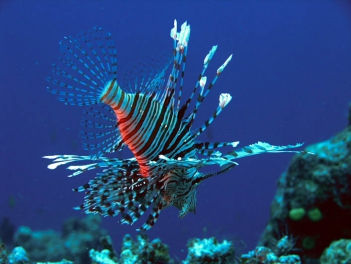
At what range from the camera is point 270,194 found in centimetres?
3522

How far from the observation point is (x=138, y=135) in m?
2.76

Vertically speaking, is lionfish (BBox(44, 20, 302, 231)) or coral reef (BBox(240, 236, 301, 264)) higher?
lionfish (BBox(44, 20, 302, 231))

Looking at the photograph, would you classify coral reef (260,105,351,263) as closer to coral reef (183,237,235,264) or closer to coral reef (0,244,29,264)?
coral reef (183,237,235,264)

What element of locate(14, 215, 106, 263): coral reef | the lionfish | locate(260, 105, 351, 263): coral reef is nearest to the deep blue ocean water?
locate(14, 215, 106, 263): coral reef

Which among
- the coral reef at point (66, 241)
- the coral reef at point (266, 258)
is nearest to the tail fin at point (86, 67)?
the coral reef at point (266, 258)

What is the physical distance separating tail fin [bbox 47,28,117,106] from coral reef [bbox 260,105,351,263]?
4314 millimetres

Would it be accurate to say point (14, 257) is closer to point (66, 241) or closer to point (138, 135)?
point (138, 135)

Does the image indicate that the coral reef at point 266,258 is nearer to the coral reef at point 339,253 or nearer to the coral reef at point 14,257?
the coral reef at point 339,253

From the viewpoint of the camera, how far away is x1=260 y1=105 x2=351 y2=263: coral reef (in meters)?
5.61

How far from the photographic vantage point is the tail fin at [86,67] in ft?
9.81

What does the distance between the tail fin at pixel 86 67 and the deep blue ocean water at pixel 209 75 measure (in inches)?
894

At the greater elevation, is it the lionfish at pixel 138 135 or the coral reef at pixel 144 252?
the lionfish at pixel 138 135

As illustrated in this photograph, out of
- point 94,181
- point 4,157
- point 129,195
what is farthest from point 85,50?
point 4,157

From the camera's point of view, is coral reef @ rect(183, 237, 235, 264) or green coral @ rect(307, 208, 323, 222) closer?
coral reef @ rect(183, 237, 235, 264)
